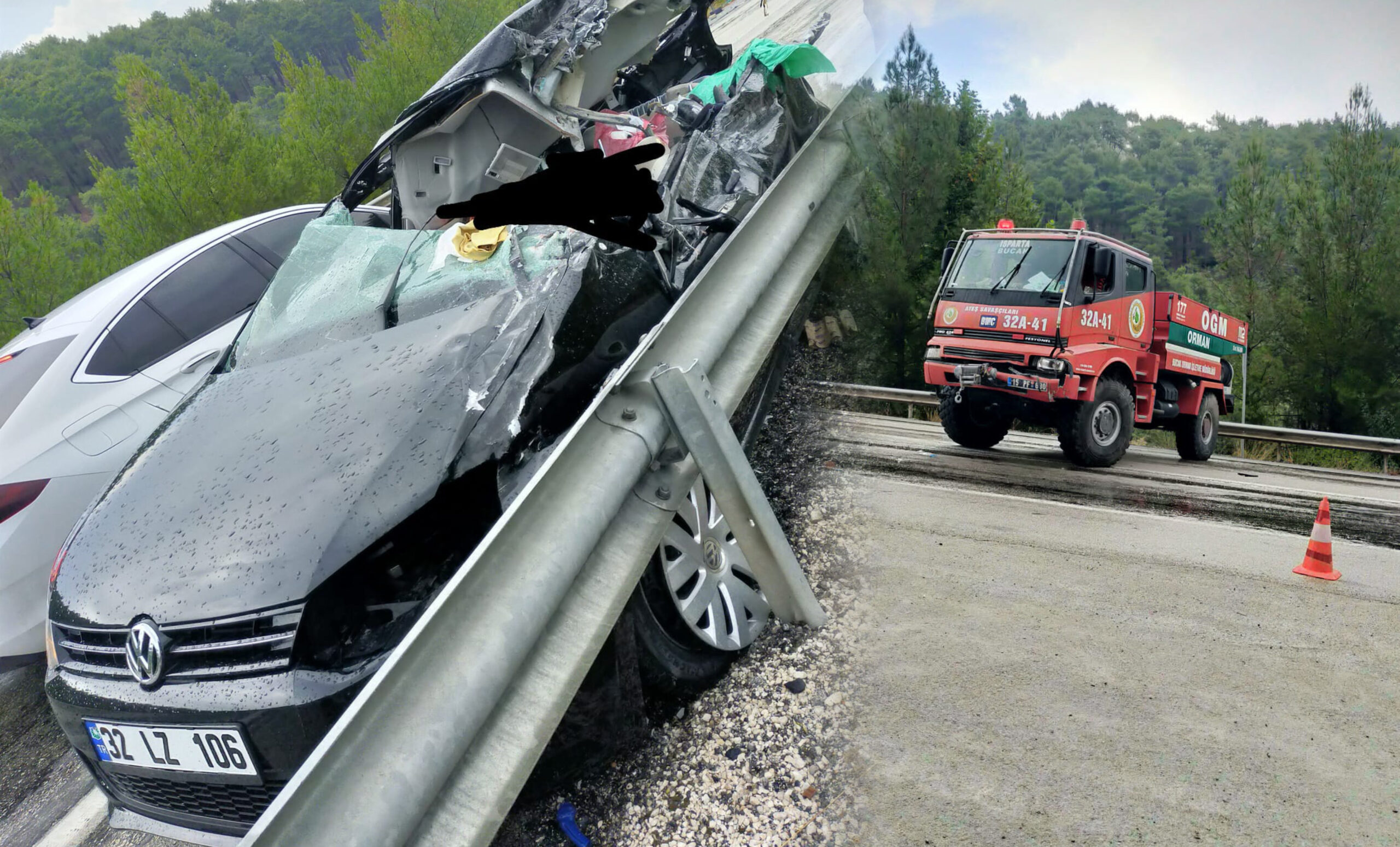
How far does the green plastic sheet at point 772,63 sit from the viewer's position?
2.98 metres

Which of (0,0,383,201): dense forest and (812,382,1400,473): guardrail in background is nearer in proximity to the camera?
(812,382,1400,473): guardrail in background

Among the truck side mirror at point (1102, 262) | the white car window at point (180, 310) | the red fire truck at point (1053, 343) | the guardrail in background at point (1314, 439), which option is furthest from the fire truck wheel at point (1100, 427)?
the white car window at point (180, 310)

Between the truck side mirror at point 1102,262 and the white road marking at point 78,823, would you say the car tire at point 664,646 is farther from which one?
the truck side mirror at point 1102,262

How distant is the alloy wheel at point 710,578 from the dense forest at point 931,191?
0.67 metres

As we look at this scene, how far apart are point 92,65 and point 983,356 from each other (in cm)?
4255

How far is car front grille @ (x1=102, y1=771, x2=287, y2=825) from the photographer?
198cm

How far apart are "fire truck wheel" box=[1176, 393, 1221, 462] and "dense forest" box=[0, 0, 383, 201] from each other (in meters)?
23.7

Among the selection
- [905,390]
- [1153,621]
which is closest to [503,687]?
[905,390]

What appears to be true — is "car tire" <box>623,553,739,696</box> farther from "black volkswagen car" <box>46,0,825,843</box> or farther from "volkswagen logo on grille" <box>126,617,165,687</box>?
"volkswagen logo on grille" <box>126,617,165,687</box>

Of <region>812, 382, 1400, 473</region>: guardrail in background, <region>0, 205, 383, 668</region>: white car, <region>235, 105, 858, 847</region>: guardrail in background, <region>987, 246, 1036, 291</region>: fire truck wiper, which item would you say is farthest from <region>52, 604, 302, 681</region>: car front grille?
<region>812, 382, 1400, 473</region>: guardrail in background

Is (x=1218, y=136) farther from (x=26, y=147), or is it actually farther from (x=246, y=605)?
(x=26, y=147)

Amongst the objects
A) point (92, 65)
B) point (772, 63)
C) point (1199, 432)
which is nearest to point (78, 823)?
point (772, 63)

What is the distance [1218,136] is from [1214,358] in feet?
25.6

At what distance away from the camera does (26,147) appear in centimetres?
4116
